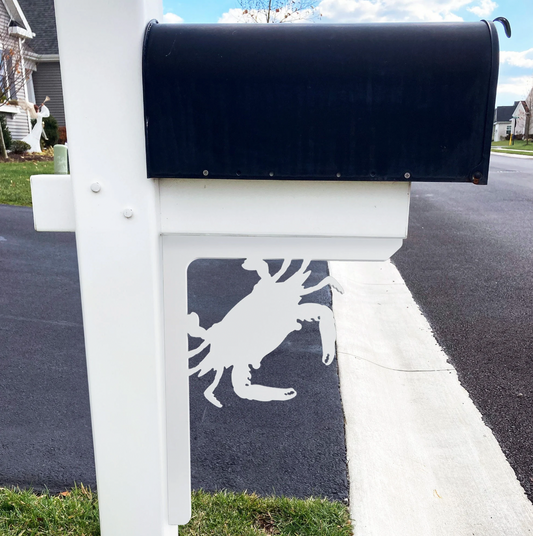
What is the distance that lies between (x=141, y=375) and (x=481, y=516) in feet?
6.40

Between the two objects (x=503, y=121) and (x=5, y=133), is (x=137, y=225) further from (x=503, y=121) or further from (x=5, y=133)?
(x=503, y=121)

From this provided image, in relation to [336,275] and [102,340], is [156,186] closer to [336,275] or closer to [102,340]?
[102,340]

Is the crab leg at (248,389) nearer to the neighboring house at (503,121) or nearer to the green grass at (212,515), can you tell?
the green grass at (212,515)

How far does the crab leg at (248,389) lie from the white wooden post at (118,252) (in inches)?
9.4

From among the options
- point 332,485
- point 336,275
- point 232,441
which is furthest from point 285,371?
point 336,275

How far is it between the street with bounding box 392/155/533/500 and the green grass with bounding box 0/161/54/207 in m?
6.83

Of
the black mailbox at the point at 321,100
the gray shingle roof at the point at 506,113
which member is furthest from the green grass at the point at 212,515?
the gray shingle roof at the point at 506,113

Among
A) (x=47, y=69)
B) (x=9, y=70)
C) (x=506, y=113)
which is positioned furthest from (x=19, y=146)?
(x=506, y=113)

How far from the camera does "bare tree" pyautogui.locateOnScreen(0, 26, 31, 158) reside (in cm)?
1727

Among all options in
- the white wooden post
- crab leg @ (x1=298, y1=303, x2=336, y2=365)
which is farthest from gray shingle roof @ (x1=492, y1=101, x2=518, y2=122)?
the white wooden post

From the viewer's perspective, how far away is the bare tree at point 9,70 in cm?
1727

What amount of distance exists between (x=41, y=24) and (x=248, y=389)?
31354mm

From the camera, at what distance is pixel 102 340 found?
61.2 inches

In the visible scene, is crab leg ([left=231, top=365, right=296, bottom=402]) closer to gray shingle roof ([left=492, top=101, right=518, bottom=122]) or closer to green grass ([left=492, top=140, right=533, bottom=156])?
green grass ([left=492, top=140, right=533, bottom=156])
